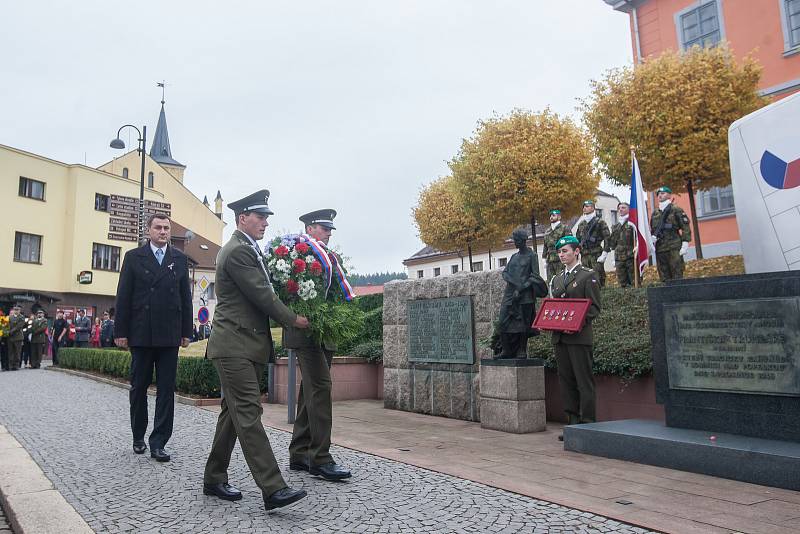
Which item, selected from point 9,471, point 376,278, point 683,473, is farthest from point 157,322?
point 376,278

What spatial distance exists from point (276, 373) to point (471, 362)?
12.8 feet

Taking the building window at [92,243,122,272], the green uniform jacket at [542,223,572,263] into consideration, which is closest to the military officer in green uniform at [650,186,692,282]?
the green uniform jacket at [542,223,572,263]

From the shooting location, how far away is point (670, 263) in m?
11.9

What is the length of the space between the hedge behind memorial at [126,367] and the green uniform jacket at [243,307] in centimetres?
579

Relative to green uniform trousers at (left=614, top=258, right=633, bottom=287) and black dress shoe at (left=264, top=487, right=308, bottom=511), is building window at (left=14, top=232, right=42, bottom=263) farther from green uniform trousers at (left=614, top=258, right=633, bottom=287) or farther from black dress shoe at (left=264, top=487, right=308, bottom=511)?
black dress shoe at (left=264, top=487, right=308, bottom=511)

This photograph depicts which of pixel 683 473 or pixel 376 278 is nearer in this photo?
pixel 683 473

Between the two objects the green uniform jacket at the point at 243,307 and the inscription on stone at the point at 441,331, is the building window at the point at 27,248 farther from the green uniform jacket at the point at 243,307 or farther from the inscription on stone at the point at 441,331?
the green uniform jacket at the point at 243,307

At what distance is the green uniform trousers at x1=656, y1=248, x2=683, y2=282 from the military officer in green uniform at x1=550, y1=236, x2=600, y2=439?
18.7 feet

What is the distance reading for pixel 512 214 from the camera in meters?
24.0

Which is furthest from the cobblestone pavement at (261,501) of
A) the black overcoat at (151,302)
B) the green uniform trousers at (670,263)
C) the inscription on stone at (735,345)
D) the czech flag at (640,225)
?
the green uniform trousers at (670,263)

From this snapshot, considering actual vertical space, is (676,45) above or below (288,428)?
above

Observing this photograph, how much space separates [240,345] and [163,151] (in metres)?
81.1

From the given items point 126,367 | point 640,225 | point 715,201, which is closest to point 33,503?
point 640,225

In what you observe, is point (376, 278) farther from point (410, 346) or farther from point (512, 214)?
point (410, 346)
